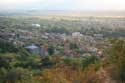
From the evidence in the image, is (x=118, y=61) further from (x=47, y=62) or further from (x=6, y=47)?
(x=6, y=47)

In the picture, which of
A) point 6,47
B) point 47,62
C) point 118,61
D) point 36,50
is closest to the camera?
point 118,61

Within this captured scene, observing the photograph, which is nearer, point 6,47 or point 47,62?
point 47,62

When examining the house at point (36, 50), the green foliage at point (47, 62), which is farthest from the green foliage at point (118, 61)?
the house at point (36, 50)

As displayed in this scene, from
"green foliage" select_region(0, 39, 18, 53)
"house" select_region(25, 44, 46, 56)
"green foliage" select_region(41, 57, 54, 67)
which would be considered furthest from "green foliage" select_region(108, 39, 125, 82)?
"green foliage" select_region(0, 39, 18, 53)

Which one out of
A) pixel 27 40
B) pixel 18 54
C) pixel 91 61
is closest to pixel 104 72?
pixel 91 61

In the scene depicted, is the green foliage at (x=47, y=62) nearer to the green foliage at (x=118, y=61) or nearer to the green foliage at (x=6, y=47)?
the green foliage at (x=6, y=47)

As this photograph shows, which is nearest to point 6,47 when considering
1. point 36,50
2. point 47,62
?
point 36,50

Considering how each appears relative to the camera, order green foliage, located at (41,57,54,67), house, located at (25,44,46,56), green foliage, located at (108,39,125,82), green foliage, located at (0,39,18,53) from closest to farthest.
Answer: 1. green foliage, located at (108,39,125,82)
2. green foliage, located at (41,57,54,67)
3. green foliage, located at (0,39,18,53)
4. house, located at (25,44,46,56)

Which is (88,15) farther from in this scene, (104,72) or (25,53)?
(104,72)

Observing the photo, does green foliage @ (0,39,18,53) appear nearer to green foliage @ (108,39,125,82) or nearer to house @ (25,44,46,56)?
house @ (25,44,46,56)

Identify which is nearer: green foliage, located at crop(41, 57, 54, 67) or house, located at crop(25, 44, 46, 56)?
green foliage, located at crop(41, 57, 54, 67)

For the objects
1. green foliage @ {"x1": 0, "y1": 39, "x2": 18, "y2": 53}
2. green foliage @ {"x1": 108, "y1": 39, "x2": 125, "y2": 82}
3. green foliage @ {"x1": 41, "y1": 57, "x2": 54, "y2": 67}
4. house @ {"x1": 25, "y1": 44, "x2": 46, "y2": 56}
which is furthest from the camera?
house @ {"x1": 25, "y1": 44, "x2": 46, "y2": 56}

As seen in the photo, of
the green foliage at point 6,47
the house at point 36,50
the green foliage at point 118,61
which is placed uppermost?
the green foliage at point 118,61
